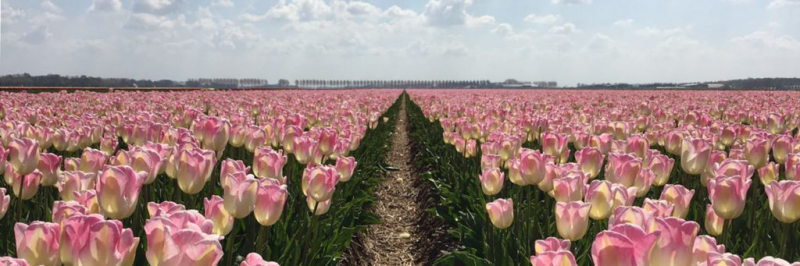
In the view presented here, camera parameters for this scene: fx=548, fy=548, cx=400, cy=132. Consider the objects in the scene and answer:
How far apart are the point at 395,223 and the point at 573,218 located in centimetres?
466

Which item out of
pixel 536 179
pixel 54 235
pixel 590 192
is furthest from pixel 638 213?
pixel 54 235

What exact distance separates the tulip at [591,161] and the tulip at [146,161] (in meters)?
2.18

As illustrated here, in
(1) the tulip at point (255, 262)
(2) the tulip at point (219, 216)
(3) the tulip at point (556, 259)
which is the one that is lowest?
(2) the tulip at point (219, 216)

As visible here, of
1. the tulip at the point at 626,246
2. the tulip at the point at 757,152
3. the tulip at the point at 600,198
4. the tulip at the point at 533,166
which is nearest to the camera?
the tulip at the point at 626,246

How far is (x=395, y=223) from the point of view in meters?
6.59

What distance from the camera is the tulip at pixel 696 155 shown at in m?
3.09

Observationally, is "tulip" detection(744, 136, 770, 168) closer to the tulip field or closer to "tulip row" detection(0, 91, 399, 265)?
the tulip field

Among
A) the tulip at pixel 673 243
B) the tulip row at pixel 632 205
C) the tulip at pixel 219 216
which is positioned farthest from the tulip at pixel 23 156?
the tulip at pixel 673 243

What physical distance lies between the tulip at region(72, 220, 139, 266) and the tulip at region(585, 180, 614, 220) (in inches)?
64.7

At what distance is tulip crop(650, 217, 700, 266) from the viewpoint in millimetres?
1265

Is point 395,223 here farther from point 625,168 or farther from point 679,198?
point 679,198

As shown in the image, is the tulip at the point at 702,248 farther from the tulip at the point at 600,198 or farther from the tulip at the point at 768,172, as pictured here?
the tulip at the point at 768,172

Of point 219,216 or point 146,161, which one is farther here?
point 146,161

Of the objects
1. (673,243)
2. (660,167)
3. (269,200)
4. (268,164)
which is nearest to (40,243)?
(269,200)
